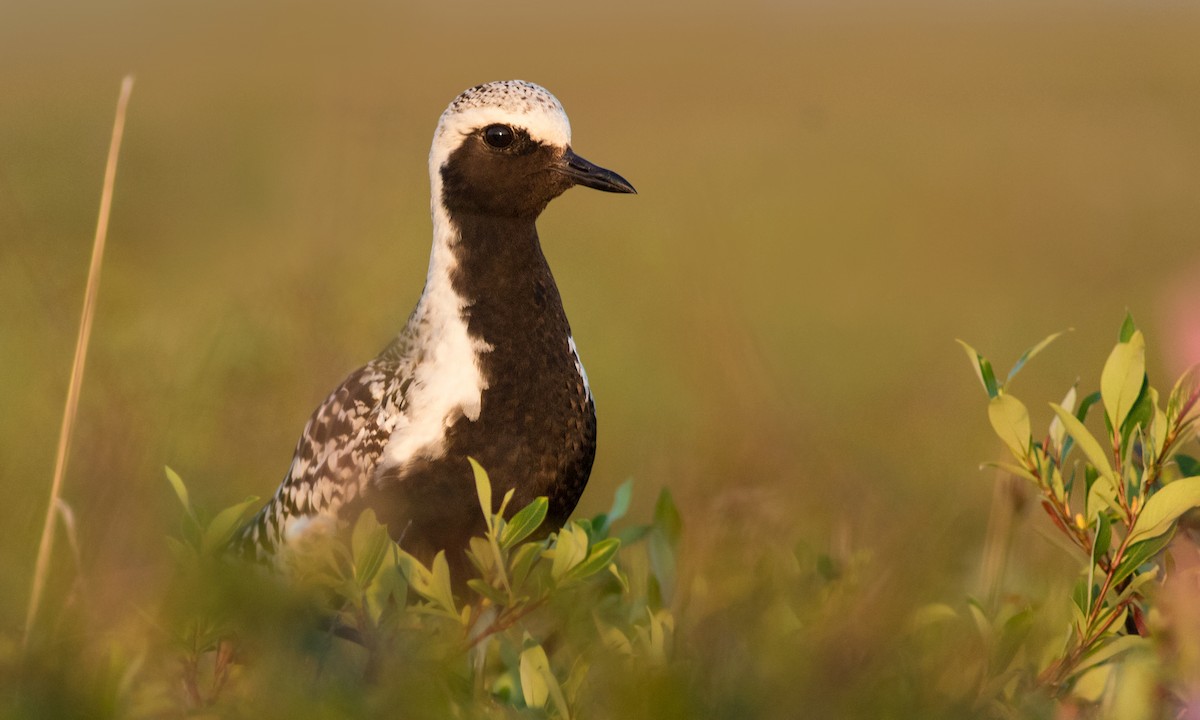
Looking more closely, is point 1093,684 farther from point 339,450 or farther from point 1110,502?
point 339,450

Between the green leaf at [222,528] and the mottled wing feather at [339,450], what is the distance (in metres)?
1.26

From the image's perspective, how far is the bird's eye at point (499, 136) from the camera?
4.54 metres

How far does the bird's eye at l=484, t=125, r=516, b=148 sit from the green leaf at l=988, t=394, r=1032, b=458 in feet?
6.82

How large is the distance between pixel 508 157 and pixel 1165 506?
2.43 m

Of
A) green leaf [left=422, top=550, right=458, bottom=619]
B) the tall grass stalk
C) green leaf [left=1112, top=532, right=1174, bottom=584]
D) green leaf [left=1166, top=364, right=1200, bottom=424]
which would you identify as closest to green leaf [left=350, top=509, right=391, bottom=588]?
green leaf [left=422, top=550, right=458, bottom=619]

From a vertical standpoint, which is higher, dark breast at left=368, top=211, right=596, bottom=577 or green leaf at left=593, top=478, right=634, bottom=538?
dark breast at left=368, top=211, right=596, bottom=577

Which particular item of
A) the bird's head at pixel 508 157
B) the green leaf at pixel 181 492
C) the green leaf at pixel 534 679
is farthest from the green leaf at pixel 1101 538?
the bird's head at pixel 508 157

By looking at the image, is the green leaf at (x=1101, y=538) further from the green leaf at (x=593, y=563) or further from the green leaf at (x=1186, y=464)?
the green leaf at (x=593, y=563)

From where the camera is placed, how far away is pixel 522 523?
296 cm

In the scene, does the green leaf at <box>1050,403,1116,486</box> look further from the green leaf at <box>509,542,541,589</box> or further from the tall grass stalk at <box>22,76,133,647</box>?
the tall grass stalk at <box>22,76,133,647</box>

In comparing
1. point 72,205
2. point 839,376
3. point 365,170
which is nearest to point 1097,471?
point 365,170

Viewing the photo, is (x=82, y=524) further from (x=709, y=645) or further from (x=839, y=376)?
(x=839, y=376)

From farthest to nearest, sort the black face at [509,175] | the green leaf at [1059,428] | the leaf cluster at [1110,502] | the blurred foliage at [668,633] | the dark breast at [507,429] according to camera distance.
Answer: the black face at [509,175] → the dark breast at [507,429] → the green leaf at [1059,428] → the leaf cluster at [1110,502] → the blurred foliage at [668,633]

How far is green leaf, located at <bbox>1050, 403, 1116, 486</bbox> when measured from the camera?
9.37 feet
